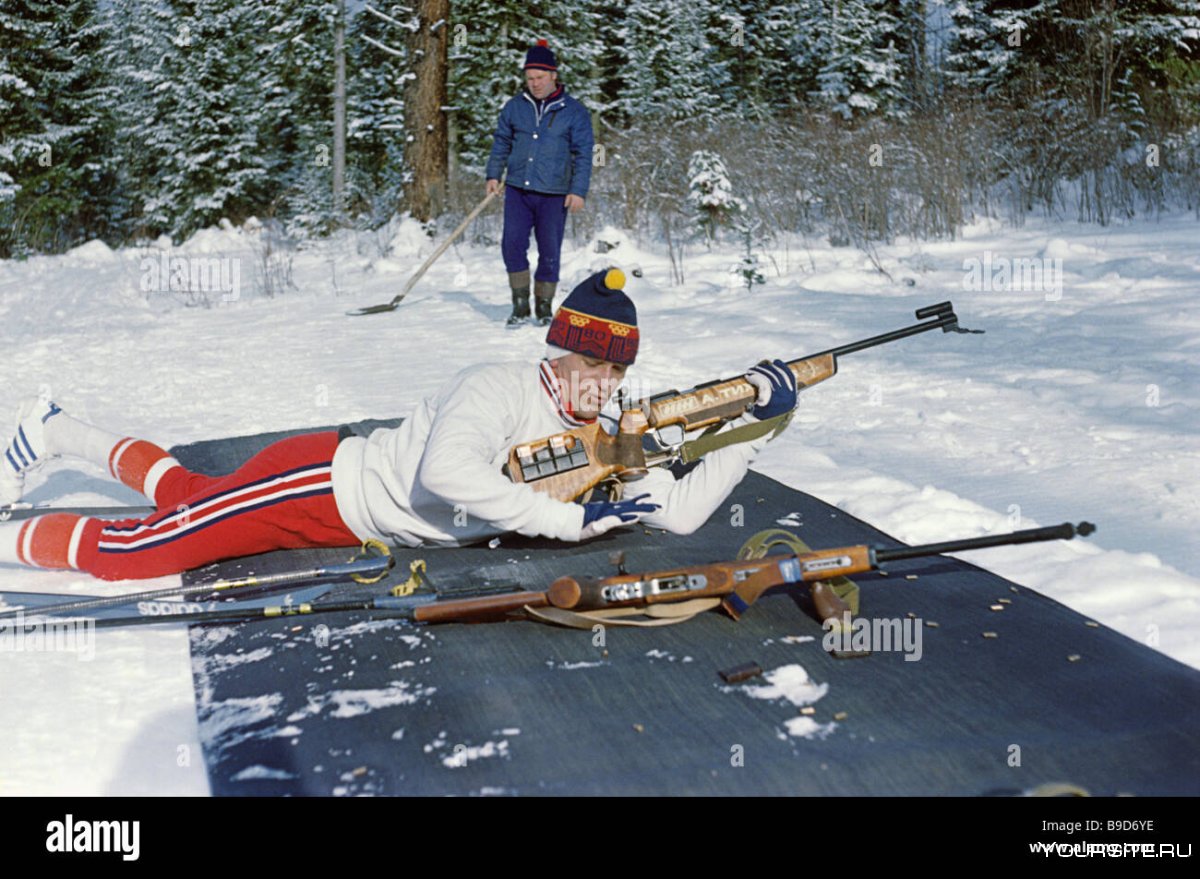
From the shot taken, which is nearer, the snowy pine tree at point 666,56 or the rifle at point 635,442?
the rifle at point 635,442

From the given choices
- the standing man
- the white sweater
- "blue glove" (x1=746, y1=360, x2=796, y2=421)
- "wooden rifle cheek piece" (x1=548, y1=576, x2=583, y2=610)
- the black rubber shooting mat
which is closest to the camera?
the black rubber shooting mat

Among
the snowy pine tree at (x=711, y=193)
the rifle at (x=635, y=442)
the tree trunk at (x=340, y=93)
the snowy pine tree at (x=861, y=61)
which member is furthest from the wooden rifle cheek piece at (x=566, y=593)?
the snowy pine tree at (x=861, y=61)

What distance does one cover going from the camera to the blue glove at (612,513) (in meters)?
3.06

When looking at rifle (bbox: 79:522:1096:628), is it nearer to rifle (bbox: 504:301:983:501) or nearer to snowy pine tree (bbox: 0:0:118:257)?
rifle (bbox: 504:301:983:501)

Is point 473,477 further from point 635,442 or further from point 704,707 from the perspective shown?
point 704,707

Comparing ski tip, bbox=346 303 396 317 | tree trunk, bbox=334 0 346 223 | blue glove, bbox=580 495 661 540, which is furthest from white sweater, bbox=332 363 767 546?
tree trunk, bbox=334 0 346 223

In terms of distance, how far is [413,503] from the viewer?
3.26 m

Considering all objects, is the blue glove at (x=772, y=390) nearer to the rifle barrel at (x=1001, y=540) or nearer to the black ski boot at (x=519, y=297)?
the rifle barrel at (x=1001, y=540)

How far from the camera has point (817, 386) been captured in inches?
229

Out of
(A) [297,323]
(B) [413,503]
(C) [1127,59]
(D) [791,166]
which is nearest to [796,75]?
(C) [1127,59]

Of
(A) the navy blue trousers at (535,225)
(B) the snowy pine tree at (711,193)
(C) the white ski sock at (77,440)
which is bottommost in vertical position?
(C) the white ski sock at (77,440)

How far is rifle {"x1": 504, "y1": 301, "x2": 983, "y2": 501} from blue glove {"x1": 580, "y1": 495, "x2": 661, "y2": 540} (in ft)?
0.54

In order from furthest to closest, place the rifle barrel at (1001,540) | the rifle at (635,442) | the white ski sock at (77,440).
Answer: the white ski sock at (77,440)
the rifle at (635,442)
the rifle barrel at (1001,540)

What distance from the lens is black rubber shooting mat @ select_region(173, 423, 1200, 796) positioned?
6.65 feet
